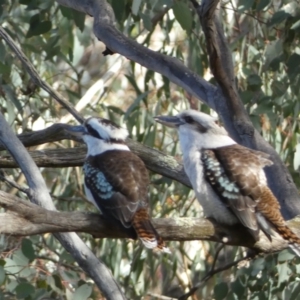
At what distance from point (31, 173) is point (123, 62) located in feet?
7.99

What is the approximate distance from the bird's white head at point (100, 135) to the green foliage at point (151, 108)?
0.36 m

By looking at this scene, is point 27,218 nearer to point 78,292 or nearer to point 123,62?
point 78,292

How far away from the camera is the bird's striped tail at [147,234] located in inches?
92.4

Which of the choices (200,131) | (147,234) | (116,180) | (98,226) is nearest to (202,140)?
(200,131)

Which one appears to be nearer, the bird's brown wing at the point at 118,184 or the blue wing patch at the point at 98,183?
the bird's brown wing at the point at 118,184

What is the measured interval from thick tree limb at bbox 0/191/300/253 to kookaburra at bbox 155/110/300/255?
0.05 meters

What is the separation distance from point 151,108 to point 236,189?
213 cm

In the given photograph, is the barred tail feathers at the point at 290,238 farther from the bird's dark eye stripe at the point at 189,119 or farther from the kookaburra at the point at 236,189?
the bird's dark eye stripe at the point at 189,119

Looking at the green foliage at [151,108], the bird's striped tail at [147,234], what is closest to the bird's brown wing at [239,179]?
the bird's striped tail at [147,234]

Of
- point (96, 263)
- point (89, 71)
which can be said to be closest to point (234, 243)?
point (96, 263)

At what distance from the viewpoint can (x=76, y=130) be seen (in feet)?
10.1

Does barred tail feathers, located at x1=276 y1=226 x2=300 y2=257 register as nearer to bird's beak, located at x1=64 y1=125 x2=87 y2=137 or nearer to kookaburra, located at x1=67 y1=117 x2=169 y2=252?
kookaburra, located at x1=67 y1=117 x2=169 y2=252

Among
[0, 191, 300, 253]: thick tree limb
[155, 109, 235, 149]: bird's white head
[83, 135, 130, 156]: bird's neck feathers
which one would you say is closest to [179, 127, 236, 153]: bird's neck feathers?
[155, 109, 235, 149]: bird's white head

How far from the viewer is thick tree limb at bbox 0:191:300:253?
2.10m
